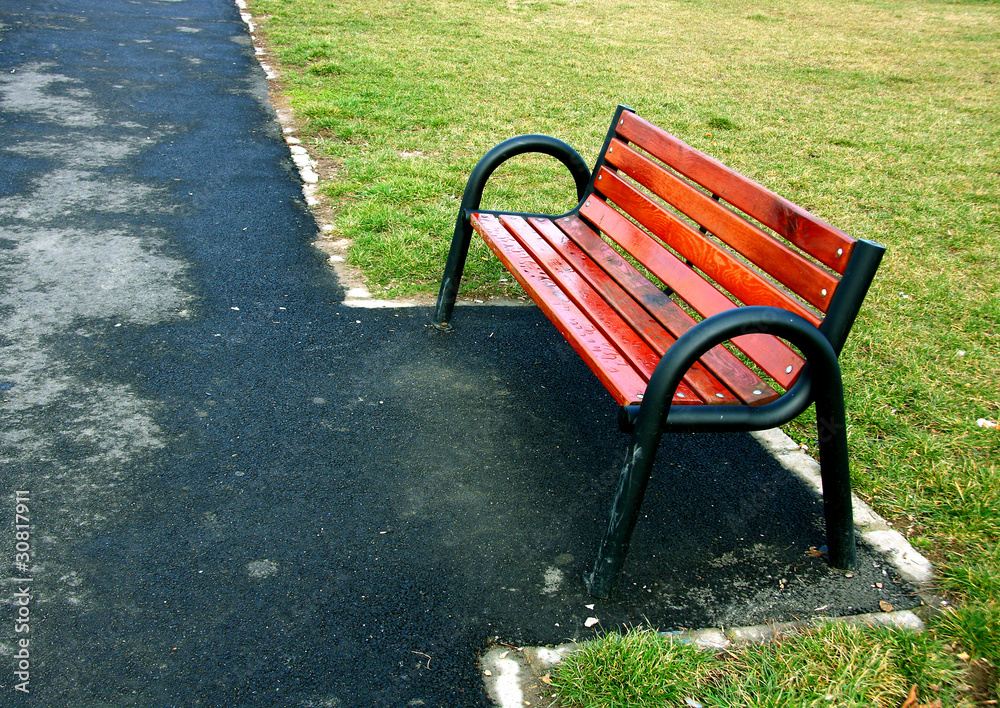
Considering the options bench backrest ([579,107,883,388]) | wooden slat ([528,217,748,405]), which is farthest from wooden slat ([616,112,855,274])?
wooden slat ([528,217,748,405])

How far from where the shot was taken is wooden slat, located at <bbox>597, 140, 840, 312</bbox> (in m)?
2.46

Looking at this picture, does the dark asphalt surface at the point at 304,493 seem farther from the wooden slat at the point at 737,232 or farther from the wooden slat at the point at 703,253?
the wooden slat at the point at 737,232

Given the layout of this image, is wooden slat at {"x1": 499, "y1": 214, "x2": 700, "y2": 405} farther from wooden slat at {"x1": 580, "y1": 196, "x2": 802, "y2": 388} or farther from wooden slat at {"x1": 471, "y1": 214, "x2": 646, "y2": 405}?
wooden slat at {"x1": 580, "y1": 196, "x2": 802, "y2": 388}

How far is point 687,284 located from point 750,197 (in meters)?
0.40

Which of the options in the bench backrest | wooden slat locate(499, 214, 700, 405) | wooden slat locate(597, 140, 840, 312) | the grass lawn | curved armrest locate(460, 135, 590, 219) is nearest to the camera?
the bench backrest

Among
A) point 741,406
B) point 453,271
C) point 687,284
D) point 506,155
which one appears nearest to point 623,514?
point 741,406

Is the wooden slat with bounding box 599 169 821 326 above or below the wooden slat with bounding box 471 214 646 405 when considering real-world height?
above

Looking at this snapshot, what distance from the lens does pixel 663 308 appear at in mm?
3014

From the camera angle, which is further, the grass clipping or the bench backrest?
the bench backrest

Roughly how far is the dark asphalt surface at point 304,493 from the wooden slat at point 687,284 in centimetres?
65

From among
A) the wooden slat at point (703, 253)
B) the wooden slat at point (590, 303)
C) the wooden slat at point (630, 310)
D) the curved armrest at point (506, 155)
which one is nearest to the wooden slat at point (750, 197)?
the wooden slat at point (703, 253)

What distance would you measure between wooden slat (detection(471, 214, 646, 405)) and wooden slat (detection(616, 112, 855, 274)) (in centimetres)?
70

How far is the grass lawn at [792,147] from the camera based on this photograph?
3.07 meters

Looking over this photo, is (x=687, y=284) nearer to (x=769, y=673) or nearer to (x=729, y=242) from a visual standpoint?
(x=729, y=242)
